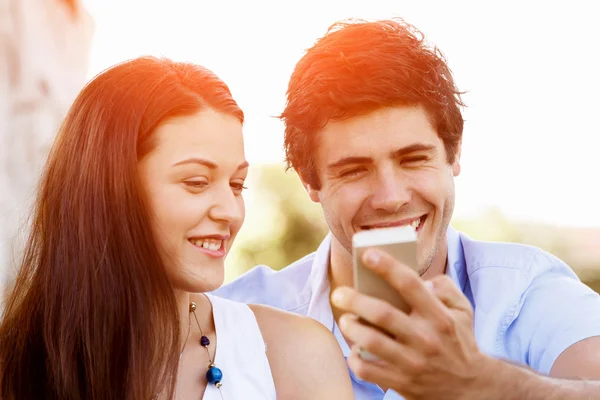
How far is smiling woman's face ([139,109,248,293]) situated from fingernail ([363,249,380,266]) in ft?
2.91

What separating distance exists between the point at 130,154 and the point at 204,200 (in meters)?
0.26

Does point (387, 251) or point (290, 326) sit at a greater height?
point (387, 251)

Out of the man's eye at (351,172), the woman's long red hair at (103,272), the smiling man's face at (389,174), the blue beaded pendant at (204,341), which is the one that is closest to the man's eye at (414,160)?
the smiling man's face at (389,174)

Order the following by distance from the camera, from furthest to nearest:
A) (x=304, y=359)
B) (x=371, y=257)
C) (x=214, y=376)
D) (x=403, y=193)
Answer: (x=403, y=193) → (x=304, y=359) → (x=214, y=376) → (x=371, y=257)

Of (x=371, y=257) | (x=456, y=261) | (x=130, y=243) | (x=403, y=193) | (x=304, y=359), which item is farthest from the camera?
(x=456, y=261)

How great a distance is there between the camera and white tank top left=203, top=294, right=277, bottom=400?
2262mm

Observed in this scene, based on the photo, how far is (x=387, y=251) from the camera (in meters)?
1.29

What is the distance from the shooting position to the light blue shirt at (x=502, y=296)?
8.37 ft

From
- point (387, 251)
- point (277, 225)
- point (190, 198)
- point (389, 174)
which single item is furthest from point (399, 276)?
point (277, 225)

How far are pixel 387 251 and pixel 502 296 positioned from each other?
1626mm

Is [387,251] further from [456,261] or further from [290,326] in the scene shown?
[456,261]

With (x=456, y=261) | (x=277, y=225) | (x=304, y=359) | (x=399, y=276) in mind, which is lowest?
(x=277, y=225)

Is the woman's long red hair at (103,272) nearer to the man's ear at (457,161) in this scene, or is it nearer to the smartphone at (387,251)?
the smartphone at (387,251)

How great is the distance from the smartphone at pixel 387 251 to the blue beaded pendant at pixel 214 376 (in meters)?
1.06
